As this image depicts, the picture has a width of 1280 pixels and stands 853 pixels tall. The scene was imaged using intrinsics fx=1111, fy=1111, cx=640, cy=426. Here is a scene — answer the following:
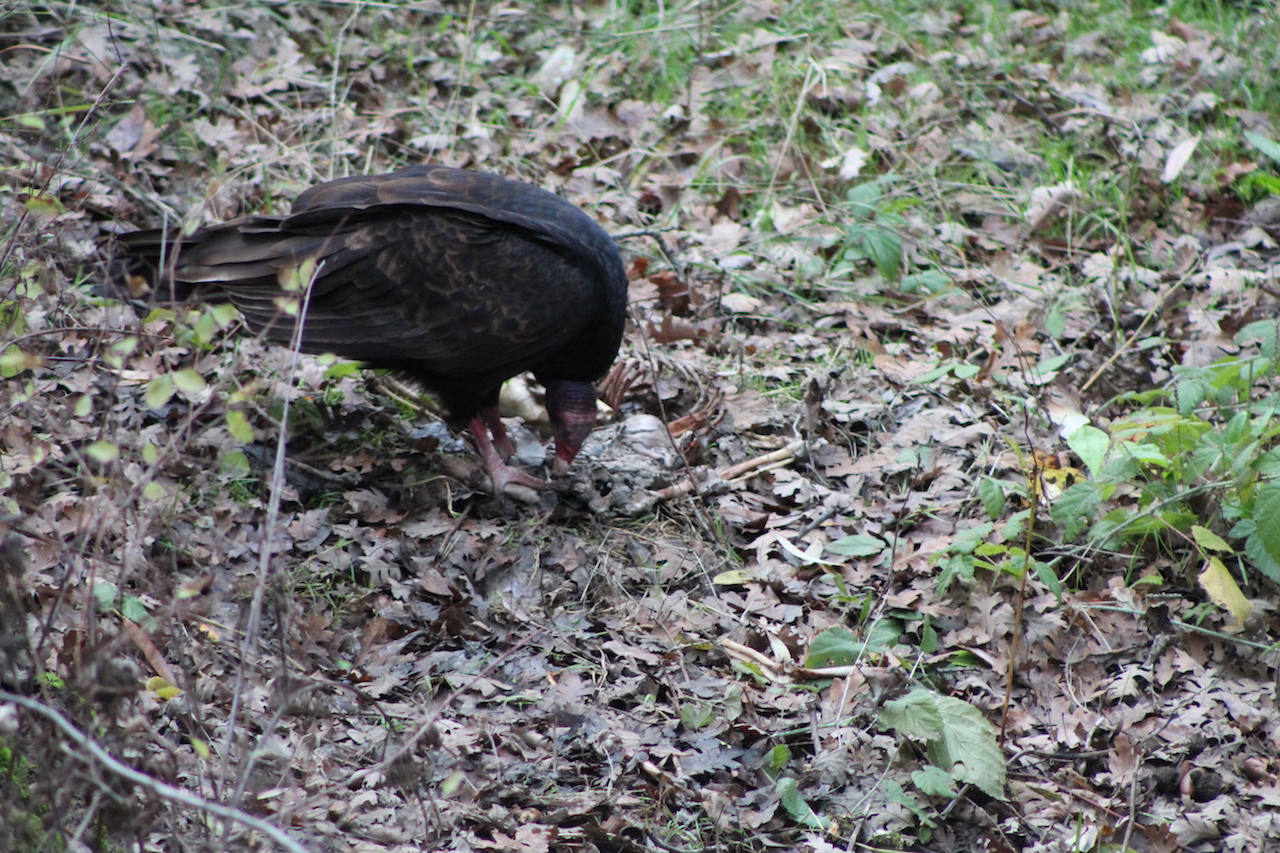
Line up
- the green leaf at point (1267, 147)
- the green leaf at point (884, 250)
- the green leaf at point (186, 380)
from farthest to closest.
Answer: the green leaf at point (884, 250) < the green leaf at point (1267, 147) < the green leaf at point (186, 380)

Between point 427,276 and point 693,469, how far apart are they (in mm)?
1188

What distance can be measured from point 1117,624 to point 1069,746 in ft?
1.68

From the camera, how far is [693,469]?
412 cm

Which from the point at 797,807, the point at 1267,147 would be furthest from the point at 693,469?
the point at 1267,147

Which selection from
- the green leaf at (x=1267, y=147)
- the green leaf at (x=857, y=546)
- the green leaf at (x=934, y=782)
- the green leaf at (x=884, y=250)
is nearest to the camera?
the green leaf at (x=934, y=782)

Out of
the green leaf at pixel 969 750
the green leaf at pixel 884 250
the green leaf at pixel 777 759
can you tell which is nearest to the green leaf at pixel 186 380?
the green leaf at pixel 777 759

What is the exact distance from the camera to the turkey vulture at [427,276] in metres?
3.83

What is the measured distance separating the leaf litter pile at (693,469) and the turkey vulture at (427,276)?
11.2 inches

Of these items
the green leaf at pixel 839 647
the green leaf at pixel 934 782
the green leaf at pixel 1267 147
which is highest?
the green leaf at pixel 1267 147

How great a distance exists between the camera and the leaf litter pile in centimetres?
259

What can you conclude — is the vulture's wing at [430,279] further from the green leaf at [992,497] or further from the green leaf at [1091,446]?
the green leaf at [1091,446]

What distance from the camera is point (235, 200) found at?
200 inches

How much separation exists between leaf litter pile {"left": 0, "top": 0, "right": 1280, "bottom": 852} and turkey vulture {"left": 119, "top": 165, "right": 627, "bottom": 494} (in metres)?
0.28

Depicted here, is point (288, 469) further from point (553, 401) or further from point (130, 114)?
point (130, 114)
